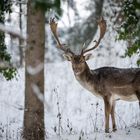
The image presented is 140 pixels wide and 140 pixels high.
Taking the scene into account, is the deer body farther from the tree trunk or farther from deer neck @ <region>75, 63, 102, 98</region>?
the tree trunk

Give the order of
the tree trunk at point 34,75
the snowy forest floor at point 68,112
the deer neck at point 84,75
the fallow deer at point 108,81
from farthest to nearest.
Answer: the deer neck at point 84,75, the fallow deer at point 108,81, the snowy forest floor at point 68,112, the tree trunk at point 34,75

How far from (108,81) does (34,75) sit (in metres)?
2.55

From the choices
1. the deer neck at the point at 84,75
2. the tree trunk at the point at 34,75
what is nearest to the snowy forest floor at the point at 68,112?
the deer neck at the point at 84,75

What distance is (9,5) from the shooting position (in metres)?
9.55

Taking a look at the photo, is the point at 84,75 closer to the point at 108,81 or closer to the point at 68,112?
the point at 108,81

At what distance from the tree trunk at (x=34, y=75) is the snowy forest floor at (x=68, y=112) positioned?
88 cm

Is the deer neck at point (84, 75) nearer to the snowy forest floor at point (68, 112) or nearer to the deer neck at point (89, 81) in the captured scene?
the deer neck at point (89, 81)

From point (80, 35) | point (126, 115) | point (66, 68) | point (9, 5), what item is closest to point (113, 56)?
point (66, 68)

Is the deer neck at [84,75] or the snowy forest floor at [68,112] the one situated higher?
the deer neck at [84,75]

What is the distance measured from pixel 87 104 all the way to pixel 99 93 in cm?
525

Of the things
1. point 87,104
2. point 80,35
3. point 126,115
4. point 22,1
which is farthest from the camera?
point 80,35

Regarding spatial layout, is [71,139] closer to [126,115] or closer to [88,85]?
[88,85]

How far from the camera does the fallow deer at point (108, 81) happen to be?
10156 millimetres

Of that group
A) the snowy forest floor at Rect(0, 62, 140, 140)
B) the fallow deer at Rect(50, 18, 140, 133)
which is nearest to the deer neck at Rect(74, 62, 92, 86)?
the fallow deer at Rect(50, 18, 140, 133)
